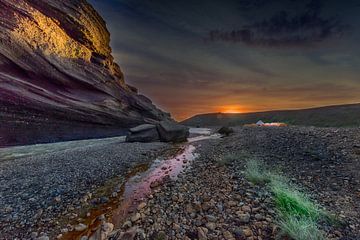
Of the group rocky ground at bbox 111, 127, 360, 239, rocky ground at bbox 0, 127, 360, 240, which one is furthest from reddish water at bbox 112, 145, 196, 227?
rocky ground at bbox 111, 127, 360, 239

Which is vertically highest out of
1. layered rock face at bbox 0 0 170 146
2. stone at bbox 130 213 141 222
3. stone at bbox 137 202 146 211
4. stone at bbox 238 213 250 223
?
layered rock face at bbox 0 0 170 146

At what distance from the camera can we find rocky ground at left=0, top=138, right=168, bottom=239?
6.48m

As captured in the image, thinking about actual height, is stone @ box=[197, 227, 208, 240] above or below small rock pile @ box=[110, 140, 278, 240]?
below

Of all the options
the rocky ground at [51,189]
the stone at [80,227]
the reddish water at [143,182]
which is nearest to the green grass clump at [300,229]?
the reddish water at [143,182]

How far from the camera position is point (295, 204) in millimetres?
6590

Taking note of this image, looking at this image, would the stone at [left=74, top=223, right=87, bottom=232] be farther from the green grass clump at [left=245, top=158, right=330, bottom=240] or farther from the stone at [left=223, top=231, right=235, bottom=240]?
the green grass clump at [left=245, top=158, right=330, bottom=240]

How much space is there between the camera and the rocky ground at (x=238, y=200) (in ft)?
19.2

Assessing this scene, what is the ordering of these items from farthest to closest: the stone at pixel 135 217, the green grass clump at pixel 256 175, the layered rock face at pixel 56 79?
1. the layered rock face at pixel 56 79
2. the green grass clump at pixel 256 175
3. the stone at pixel 135 217

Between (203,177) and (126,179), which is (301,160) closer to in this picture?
(203,177)

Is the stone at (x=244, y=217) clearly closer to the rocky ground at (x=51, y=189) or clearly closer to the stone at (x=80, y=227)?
the stone at (x=80, y=227)

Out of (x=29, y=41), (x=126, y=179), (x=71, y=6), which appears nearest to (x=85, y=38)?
(x=71, y=6)

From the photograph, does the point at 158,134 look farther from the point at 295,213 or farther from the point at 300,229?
the point at 300,229

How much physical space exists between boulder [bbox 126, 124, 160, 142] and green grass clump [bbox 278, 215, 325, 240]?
19.7 metres

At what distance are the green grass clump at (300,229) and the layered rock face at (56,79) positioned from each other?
81.1 ft
